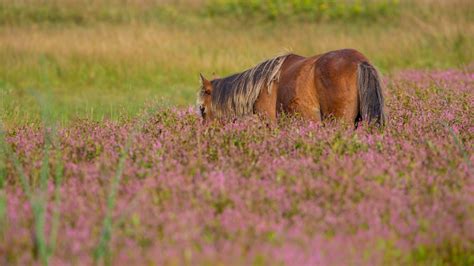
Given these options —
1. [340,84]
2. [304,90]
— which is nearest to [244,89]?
[304,90]

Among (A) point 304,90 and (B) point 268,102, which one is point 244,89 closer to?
(B) point 268,102

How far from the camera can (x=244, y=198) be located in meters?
4.95

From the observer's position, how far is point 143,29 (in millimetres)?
21609

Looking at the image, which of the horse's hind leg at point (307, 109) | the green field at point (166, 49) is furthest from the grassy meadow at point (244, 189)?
the green field at point (166, 49)

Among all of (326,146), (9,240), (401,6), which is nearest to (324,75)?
(326,146)

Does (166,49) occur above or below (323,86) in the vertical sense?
below

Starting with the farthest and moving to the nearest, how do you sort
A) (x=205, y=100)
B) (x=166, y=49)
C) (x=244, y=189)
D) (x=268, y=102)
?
(x=166, y=49) → (x=205, y=100) → (x=268, y=102) → (x=244, y=189)

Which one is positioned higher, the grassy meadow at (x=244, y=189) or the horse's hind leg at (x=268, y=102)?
the grassy meadow at (x=244, y=189)

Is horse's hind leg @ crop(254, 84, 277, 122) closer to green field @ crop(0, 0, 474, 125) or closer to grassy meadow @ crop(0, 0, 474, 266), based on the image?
grassy meadow @ crop(0, 0, 474, 266)

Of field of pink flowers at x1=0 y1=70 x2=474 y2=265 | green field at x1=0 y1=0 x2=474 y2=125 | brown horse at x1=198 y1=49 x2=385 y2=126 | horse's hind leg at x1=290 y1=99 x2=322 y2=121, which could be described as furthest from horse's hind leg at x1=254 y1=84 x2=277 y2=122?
green field at x1=0 y1=0 x2=474 y2=125

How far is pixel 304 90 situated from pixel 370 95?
2.54ft

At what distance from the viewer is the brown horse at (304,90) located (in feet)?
24.1

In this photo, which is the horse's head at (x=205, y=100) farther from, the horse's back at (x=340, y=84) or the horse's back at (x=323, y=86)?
the horse's back at (x=340, y=84)

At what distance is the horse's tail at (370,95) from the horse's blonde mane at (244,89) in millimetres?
1064
